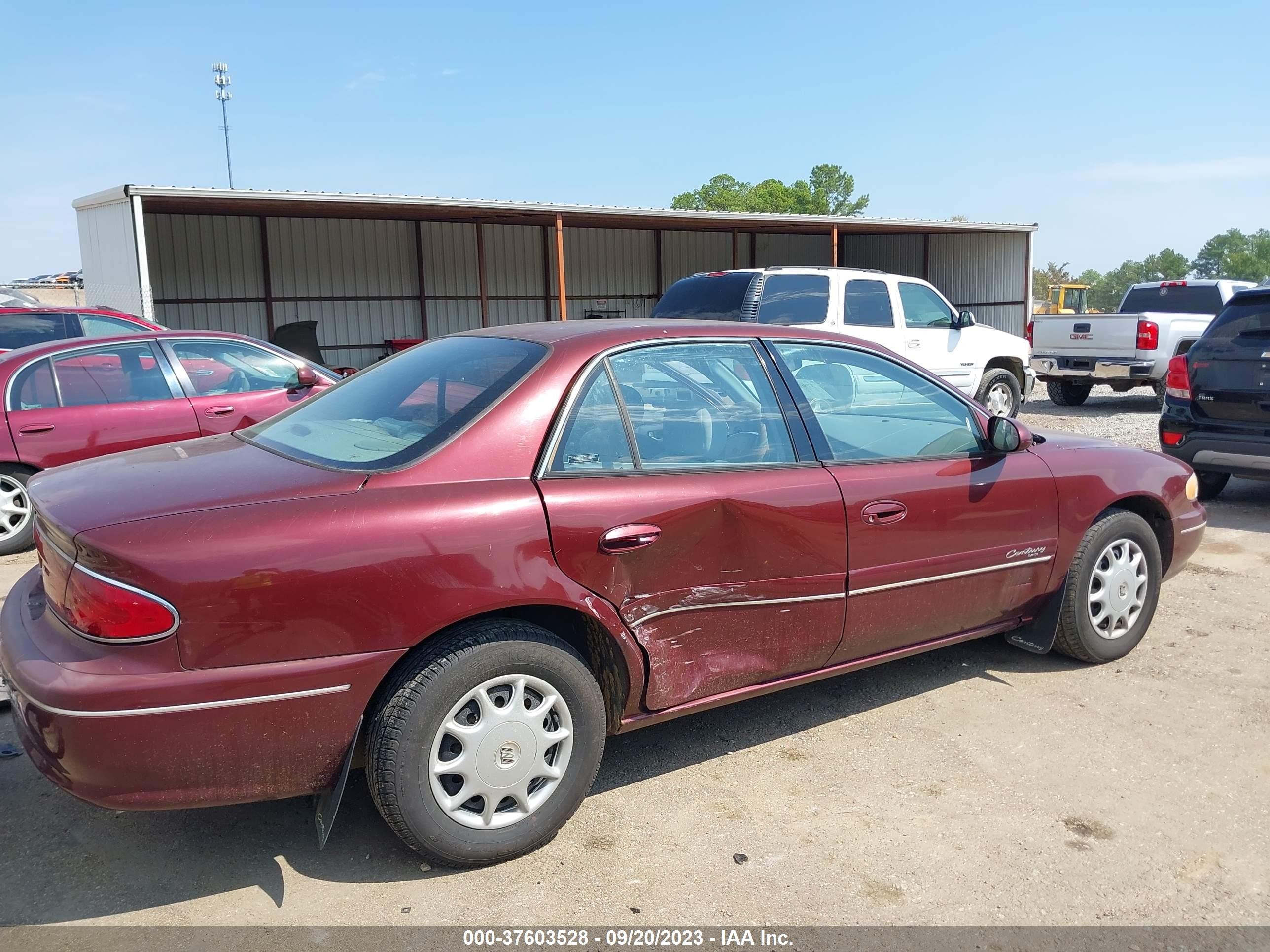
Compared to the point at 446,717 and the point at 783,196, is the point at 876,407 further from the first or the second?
the point at 783,196

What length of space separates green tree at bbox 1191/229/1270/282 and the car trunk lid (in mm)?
98929

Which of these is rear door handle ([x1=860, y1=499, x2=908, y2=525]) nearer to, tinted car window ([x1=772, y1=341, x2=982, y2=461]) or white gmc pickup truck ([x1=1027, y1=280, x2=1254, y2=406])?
tinted car window ([x1=772, y1=341, x2=982, y2=461])

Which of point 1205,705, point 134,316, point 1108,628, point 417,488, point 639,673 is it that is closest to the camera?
point 417,488

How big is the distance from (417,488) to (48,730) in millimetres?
1067

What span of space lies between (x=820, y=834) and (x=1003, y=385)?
10.5m

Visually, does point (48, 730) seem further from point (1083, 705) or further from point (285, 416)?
point (1083, 705)

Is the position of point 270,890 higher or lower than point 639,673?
lower

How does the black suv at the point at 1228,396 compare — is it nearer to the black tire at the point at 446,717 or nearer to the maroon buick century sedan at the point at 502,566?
the maroon buick century sedan at the point at 502,566

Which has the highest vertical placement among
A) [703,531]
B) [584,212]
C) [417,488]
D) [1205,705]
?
[584,212]

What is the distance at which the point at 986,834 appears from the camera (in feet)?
10.1

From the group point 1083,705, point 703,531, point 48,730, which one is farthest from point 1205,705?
point 48,730

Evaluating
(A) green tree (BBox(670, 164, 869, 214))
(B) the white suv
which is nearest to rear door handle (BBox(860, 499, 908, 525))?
(B) the white suv

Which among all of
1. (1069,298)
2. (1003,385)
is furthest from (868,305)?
(1069,298)

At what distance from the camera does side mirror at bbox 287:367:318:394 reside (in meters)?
6.95
